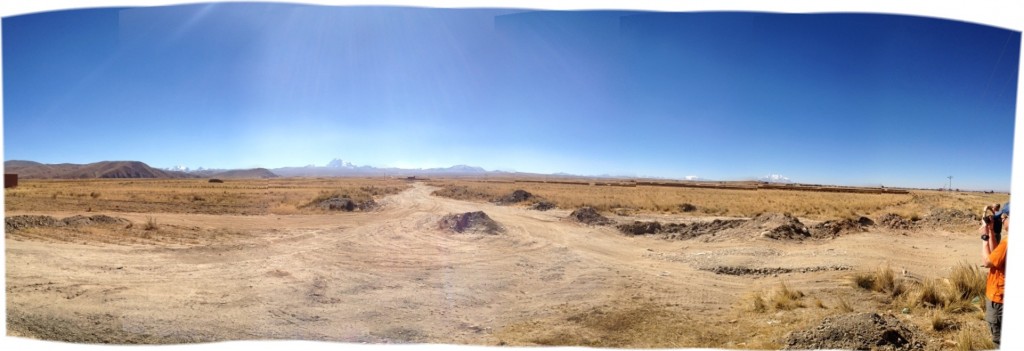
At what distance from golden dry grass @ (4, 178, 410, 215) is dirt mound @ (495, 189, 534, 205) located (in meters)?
2.76

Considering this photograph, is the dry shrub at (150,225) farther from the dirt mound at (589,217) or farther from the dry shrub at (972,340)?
the dry shrub at (972,340)

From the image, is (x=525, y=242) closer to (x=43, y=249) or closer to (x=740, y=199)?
(x=43, y=249)

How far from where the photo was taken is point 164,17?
12.7ft

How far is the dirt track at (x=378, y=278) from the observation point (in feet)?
11.8

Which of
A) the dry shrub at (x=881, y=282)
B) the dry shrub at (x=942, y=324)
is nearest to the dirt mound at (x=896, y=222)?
the dry shrub at (x=881, y=282)

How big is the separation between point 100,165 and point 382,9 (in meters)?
3.41

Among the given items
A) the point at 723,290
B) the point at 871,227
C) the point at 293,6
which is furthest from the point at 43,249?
the point at 871,227

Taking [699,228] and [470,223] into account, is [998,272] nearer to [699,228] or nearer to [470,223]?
[699,228]

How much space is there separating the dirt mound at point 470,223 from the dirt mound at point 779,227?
4.05m

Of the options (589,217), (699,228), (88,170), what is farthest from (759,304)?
(88,170)

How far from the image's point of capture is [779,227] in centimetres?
666

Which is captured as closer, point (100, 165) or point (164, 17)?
point (164, 17)

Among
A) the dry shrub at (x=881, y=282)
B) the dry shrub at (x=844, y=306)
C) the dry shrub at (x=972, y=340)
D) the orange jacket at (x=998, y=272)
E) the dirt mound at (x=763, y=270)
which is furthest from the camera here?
the dirt mound at (x=763, y=270)

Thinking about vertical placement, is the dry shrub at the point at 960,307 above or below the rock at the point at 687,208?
below
